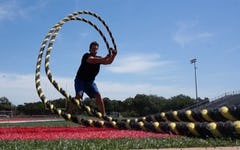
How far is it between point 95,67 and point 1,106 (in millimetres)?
107938

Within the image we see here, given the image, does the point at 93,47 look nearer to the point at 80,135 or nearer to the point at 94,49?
the point at 94,49

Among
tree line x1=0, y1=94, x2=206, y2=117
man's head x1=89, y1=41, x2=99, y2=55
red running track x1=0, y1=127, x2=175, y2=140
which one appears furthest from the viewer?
tree line x1=0, y1=94, x2=206, y2=117

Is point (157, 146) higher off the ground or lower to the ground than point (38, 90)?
lower

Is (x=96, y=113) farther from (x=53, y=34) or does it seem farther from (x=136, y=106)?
(x=136, y=106)

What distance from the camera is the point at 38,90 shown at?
13812mm

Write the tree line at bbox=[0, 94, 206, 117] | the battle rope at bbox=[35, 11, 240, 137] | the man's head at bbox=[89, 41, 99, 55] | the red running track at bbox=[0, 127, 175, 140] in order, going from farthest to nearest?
the tree line at bbox=[0, 94, 206, 117] → the man's head at bbox=[89, 41, 99, 55] → the red running track at bbox=[0, 127, 175, 140] → the battle rope at bbox=[35, 11, 240, 137]

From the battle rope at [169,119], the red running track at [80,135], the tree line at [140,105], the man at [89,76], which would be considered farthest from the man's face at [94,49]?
the tree line at [140,105]

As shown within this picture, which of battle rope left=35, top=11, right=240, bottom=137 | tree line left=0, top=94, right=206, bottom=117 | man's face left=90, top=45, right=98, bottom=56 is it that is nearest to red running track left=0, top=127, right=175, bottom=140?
battle rope left=35, top=11, right=240, bottom=137

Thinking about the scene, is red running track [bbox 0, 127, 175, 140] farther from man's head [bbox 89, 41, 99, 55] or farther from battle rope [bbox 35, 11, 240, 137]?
man's head [bbox 89, 41, 99, 55]

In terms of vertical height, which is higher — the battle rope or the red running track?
the battle rope

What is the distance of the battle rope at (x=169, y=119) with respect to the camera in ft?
21.5

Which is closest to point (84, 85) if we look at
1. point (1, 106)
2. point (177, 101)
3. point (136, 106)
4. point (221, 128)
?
point (221, 128)

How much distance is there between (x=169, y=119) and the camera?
42.5 ft

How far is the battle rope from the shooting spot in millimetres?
6547
